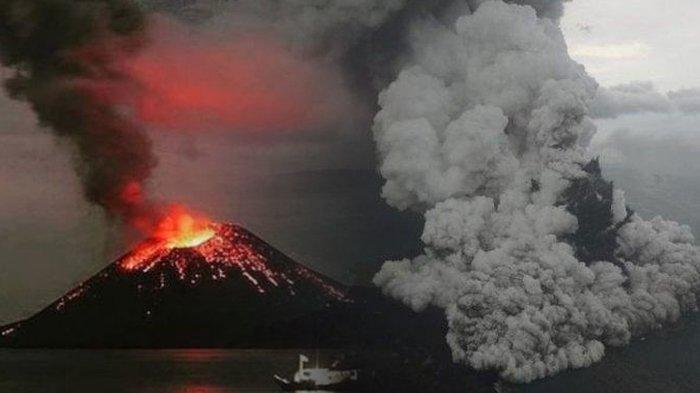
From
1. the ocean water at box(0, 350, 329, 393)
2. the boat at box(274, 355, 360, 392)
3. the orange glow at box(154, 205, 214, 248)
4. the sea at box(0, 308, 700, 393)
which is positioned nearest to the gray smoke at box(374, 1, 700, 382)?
the sea at box(0, 308, 700, 393)

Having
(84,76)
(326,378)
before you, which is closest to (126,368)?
(326,378)

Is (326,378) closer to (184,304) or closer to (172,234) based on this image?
(184,304)

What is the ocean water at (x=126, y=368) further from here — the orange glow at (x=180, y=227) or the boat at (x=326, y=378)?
the orange glow at (x=180, y=227)

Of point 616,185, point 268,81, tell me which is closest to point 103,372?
point 268,81

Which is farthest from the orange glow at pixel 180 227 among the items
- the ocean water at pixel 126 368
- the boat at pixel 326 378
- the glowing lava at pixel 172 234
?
the boat at pixel 326 378

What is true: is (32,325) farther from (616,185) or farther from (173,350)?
(616,185)
